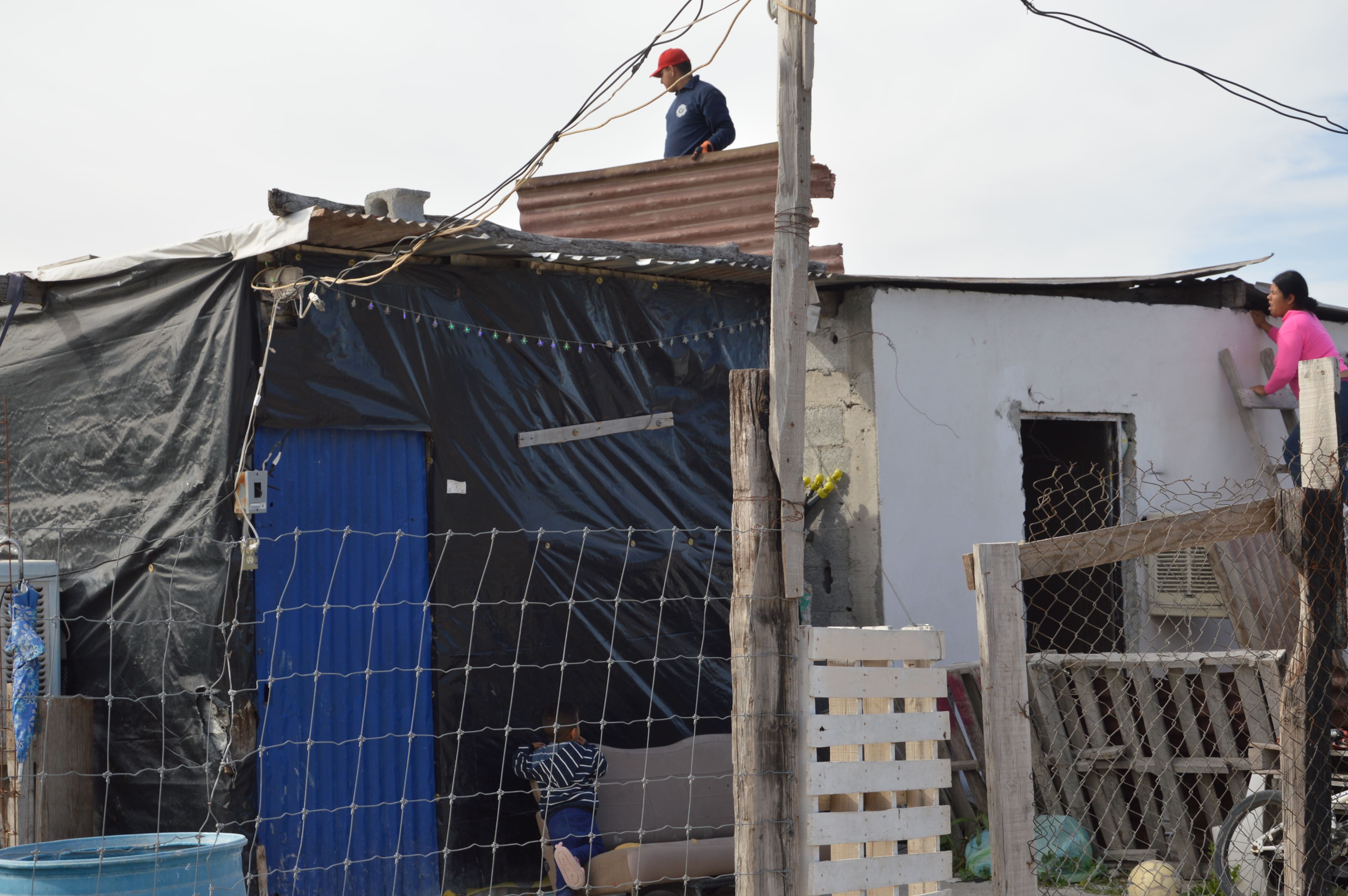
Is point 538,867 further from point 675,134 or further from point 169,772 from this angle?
point 675,134

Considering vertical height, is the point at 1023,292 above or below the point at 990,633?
above

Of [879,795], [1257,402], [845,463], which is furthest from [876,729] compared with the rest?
[1257,402]

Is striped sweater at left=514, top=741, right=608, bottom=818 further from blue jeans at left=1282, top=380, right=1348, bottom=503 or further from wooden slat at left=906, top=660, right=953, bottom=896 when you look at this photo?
blue jeans at left=1282, top=380, right=1348, bottom=503

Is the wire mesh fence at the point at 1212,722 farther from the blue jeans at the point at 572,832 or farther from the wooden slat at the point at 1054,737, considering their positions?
the blue jeans at the point at 572,832

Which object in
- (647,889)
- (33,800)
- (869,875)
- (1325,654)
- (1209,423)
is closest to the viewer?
(869,875)

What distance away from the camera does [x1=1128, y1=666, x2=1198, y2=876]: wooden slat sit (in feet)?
21.2

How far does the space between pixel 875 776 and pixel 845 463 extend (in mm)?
4890

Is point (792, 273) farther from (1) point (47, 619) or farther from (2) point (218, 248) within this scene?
(1) point (47, 619)

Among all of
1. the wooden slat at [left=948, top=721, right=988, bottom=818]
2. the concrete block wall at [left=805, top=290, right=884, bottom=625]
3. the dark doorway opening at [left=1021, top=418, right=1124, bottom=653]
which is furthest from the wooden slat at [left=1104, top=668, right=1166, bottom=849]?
the concrete block wall at [left=805, top=290, right=884, bottom=625]

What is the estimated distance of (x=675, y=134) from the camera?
29.9 ft

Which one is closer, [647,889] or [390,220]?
[390,220]

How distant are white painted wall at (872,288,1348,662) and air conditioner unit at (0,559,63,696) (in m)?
5.21

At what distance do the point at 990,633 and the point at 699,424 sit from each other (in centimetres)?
384

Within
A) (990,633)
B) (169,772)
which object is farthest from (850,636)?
(169,772)
